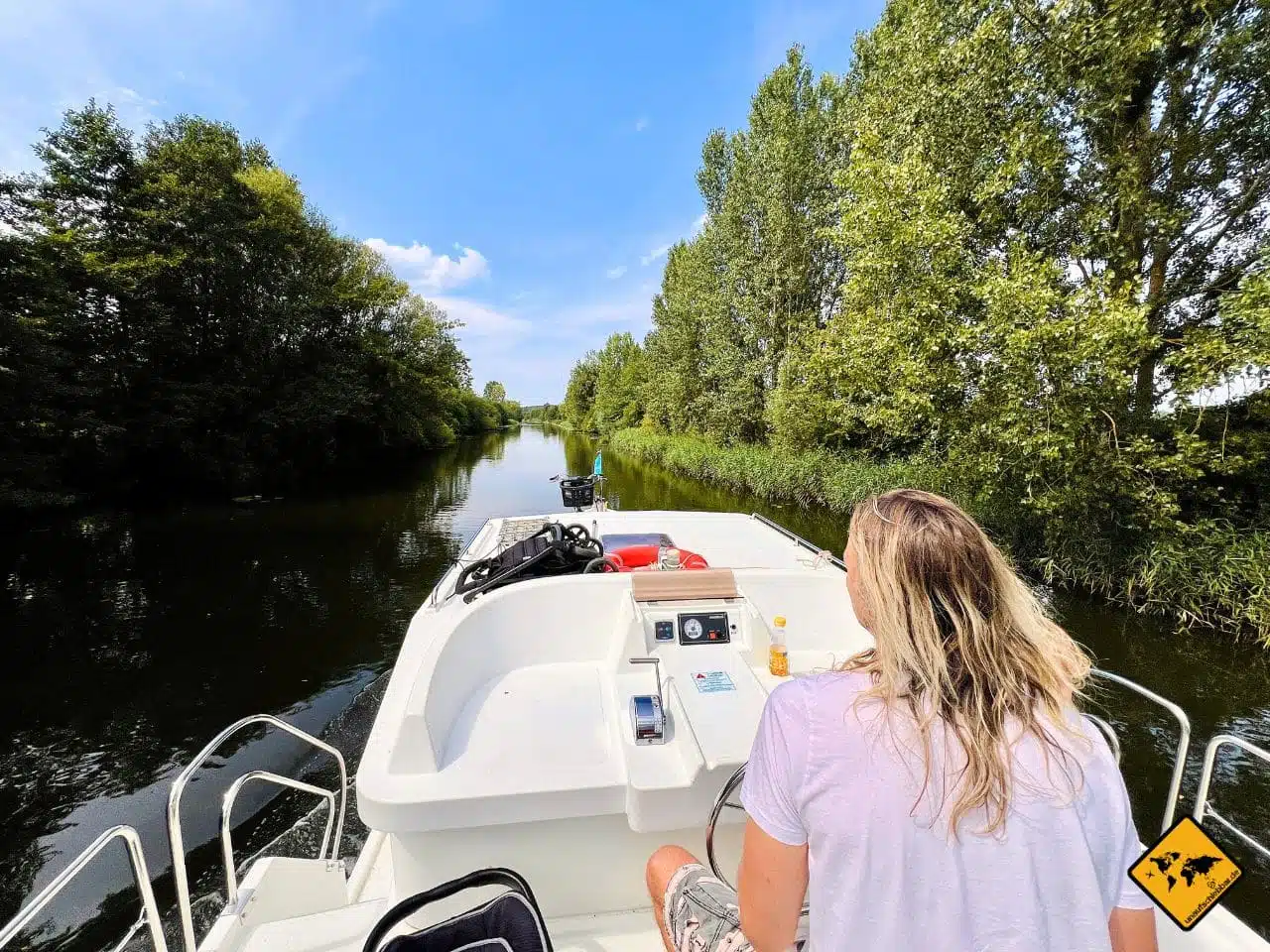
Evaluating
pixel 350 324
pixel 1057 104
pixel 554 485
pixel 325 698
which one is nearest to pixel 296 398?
pixel 350 324

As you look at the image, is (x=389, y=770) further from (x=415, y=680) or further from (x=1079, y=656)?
(x=1079, y=656)

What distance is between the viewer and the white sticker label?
2.19 meters

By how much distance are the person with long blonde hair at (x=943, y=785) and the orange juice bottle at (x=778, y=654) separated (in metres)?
1.77

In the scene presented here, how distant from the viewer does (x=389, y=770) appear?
175 centimetres

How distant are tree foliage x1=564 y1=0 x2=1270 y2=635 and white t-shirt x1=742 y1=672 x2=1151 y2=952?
6.62 metres

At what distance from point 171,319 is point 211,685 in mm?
15751

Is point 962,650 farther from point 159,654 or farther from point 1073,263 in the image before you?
point 1073,263

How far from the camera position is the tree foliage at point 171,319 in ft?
38.8

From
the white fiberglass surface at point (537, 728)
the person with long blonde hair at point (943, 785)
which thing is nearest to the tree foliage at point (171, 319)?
the white fiberglass surface at point (537, 728)

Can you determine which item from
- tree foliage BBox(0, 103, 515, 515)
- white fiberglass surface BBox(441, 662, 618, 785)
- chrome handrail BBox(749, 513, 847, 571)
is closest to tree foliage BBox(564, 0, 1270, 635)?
chrome handrail BBox(749, 513, 847, 571)

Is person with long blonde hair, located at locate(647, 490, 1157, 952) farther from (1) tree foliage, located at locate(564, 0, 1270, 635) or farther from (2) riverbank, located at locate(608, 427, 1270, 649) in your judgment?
(2) riverbank, located at locate(608, 427, 1270, 649)

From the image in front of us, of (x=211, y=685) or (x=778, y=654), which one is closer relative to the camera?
(x=778, y=654)

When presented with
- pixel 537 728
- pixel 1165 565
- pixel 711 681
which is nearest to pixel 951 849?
pixel 711 681

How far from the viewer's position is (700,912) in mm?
1303
